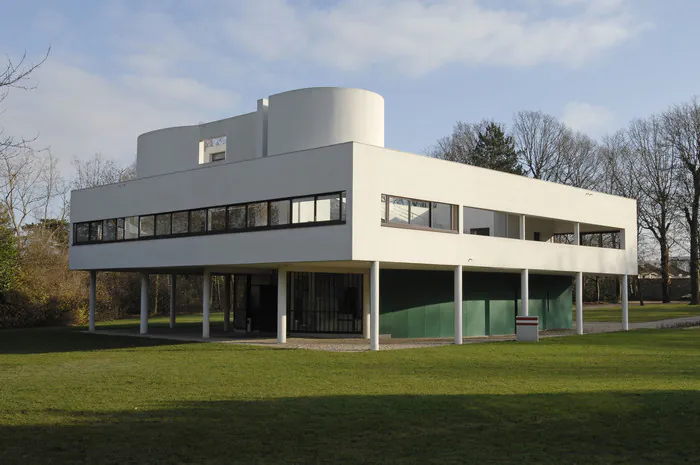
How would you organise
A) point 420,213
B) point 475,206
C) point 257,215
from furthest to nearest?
point 475,206, point 257,215, point 420,213

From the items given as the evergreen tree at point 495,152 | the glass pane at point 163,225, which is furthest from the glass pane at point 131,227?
the evergreen tree at point 495,152

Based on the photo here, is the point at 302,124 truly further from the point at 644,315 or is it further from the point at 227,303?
the point at 644,315

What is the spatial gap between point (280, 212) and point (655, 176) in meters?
39.4

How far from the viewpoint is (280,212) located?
23641mm

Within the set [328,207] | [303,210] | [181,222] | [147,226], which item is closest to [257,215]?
[303,210]

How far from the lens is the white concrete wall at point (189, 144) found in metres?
29.1

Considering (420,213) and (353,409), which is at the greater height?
(420,213)

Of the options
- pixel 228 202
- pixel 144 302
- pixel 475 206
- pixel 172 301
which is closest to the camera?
pixel 228 202

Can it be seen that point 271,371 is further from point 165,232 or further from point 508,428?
point 165,232

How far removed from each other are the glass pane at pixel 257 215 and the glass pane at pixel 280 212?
352 mm

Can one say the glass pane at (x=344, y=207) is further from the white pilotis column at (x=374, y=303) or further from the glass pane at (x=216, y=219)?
the glass pane at (x=216, y=219)

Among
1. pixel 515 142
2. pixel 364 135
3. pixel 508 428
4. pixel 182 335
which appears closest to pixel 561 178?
pixel 515 142

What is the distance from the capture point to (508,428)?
9.51 metres

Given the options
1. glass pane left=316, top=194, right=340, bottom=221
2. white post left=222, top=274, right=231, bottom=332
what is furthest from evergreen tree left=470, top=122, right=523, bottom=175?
glass pane left=316, top=194, right=340, bottom=221
